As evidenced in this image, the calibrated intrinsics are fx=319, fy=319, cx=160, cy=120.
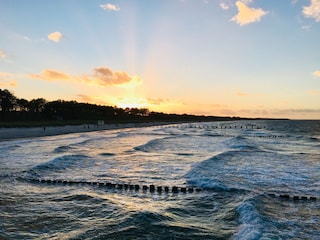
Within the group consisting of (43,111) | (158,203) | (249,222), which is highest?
(43,111)

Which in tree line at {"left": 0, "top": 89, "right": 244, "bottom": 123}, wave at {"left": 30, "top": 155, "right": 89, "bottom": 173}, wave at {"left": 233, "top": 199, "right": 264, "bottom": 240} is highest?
tree line at {"left": 0, "top": 89, "right": 244, "bottom": 123}

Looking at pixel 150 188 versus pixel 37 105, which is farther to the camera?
pixel 37 105

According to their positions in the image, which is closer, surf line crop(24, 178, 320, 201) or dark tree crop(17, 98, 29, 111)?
surf line crop(24, 178, 320, 201)

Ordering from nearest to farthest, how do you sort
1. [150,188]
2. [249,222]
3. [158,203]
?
[249,222]
[158,203]
[150,188]

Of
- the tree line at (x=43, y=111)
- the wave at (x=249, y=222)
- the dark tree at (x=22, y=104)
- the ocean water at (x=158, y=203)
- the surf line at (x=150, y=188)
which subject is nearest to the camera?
the wave at (x=249, y=222)

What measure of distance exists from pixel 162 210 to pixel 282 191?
574cm

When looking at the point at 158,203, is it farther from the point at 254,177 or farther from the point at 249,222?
the point at 254,177

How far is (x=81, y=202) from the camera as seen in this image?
11055 millimetres

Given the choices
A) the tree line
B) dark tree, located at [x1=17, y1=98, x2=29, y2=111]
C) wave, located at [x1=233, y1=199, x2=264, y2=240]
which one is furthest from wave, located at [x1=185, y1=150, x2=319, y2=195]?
dark tree, located at [x1=17, y1=98, x2=29, y2=111]

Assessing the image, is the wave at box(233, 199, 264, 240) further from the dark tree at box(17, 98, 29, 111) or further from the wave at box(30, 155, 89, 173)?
the dark tree at box(17, 98, 29, 111)

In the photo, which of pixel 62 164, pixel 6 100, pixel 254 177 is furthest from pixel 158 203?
pixel 6 100

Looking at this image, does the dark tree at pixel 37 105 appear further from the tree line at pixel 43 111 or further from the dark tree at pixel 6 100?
the dark tree at pixel 6 100

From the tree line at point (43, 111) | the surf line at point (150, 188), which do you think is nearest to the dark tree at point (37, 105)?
the tree line at point (43, 111)

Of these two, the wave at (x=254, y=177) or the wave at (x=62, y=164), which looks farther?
the wave at (x=62, y=164)
